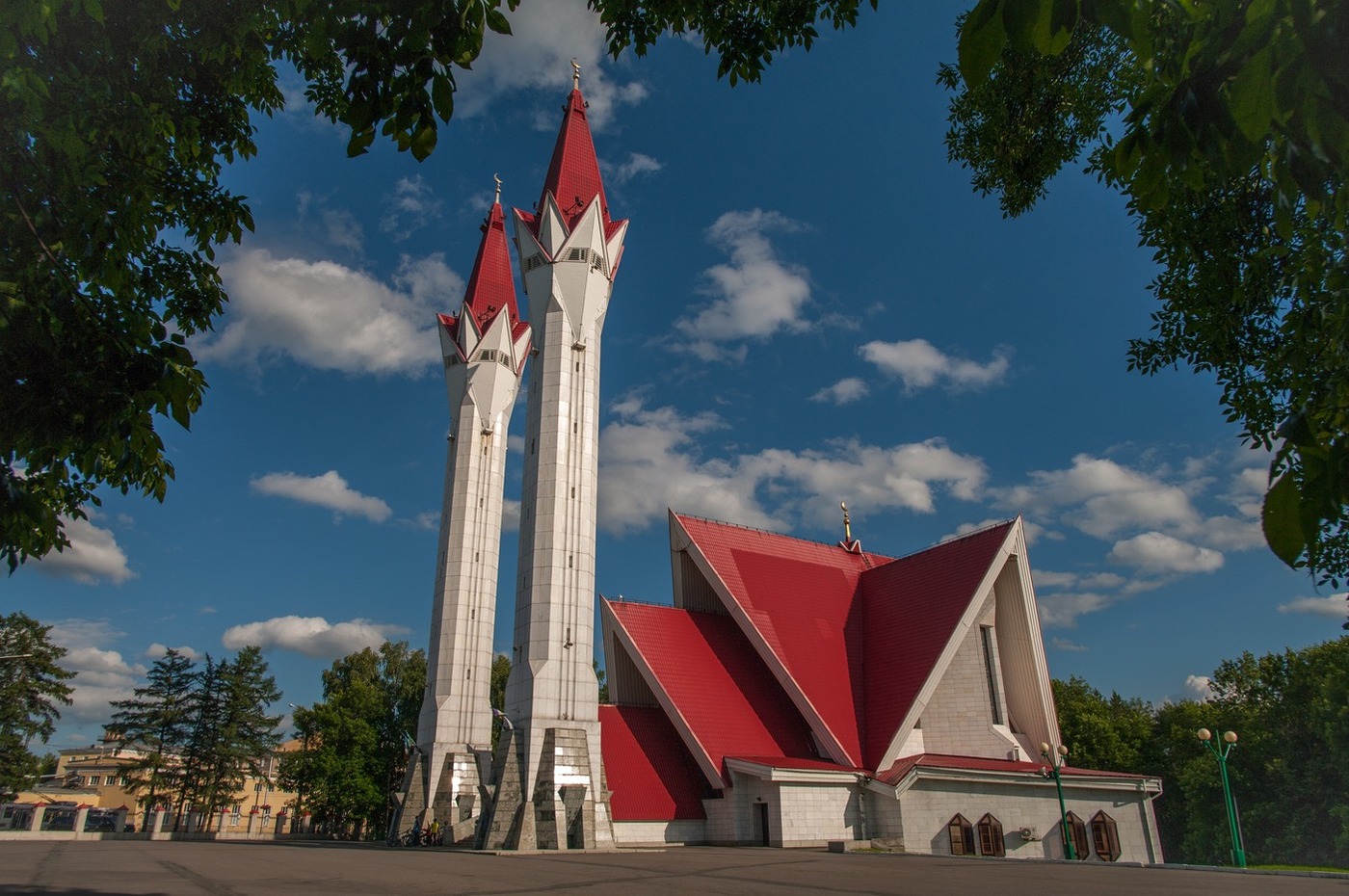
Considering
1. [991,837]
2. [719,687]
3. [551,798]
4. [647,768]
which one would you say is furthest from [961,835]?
[551,798]

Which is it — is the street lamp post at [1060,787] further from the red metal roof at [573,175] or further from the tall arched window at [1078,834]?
the red metal roof at [573,175]

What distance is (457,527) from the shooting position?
34.2 meters

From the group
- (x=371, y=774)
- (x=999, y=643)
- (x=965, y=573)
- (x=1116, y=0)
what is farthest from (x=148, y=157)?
(x=371, y=774)

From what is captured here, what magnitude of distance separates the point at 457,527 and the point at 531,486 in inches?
363

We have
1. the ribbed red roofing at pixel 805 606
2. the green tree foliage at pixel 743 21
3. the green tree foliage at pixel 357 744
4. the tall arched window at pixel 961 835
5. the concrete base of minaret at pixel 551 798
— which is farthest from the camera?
the green tree foliage at pixel 357 744

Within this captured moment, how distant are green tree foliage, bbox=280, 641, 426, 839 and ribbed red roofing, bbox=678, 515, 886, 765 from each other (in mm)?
20699

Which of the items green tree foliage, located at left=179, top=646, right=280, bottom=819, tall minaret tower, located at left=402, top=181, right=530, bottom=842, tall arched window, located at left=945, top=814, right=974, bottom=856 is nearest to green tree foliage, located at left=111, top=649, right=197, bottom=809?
green tree foliage, located at left=179, top=646, right=280, bottom=819

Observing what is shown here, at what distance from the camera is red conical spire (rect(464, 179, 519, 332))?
3759cm

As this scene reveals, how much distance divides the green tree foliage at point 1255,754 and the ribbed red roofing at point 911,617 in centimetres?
1386

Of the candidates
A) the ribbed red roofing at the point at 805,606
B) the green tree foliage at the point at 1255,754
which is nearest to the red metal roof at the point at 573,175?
the ribbed red roofing at the point at 805,606

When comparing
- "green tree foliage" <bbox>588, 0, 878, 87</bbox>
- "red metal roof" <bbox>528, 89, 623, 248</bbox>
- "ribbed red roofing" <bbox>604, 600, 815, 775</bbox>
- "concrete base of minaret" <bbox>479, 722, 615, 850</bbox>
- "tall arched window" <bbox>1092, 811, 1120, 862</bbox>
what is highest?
"red metal roof" <bbox>528, 89, 623, 248</bbox>

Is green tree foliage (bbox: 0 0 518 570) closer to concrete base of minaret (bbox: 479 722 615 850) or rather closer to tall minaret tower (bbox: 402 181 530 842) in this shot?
concrete base of minaret (bbox: 479 722 615 850)

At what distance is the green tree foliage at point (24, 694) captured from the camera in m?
39.9

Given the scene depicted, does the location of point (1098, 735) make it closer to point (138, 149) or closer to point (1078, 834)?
point (1078, 834)
